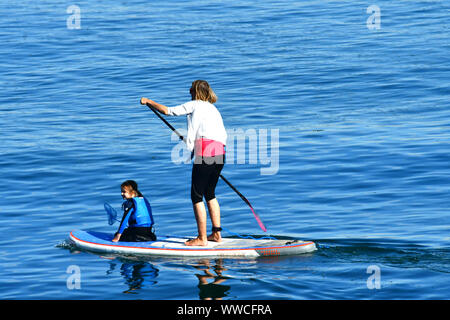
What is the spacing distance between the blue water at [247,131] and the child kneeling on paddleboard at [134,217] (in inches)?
19.3

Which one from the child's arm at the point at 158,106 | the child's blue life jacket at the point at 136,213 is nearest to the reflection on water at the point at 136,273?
the child's blue life jacket at the point at 136,213

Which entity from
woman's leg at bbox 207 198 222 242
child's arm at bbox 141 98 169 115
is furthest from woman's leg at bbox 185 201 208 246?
child's arm at bbox 141 98 169 115

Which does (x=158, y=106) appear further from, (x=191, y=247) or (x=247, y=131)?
(x=247, y=131)

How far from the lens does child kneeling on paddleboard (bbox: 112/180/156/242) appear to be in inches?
445

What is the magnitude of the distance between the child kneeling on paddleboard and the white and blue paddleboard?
123 millimetres

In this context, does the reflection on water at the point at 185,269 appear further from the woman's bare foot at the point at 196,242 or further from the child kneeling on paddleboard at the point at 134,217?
the child kneeling on paddleboard at the point at 134,217

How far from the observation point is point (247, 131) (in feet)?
60.3

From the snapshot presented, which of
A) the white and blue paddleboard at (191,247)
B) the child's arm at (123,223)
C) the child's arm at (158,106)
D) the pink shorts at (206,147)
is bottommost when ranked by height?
the white and blue paddleboard at (191,247)

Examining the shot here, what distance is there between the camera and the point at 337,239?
11398 mm

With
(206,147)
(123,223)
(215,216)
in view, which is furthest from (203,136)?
(123,223)

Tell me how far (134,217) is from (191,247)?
96 centimetres

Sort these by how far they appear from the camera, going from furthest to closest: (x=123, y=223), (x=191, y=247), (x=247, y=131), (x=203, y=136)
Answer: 1. (x=247, y=131)
2. (x=123, y=223)
3. (x=191, y=247)
4. (x=203, y=136)

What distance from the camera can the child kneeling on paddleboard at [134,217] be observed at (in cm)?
1130

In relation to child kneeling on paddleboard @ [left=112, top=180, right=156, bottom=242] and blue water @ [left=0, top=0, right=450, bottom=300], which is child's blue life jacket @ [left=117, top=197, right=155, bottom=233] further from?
blue water @ [left=0, top=0, right=450, bottom=300]
